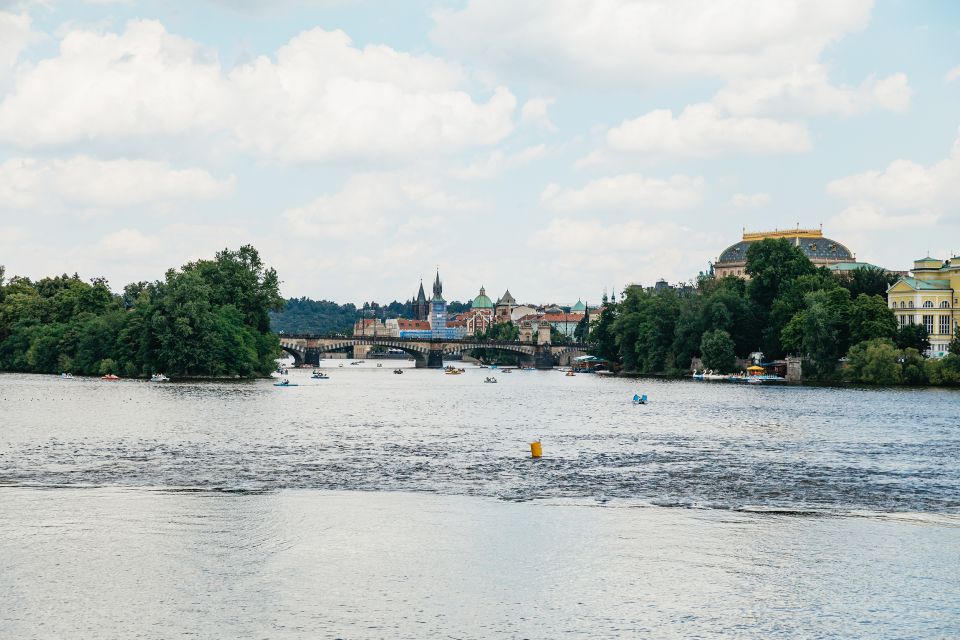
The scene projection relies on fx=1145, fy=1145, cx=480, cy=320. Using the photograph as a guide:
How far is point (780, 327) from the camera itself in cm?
13300

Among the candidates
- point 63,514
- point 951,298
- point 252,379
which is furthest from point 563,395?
point 63,514

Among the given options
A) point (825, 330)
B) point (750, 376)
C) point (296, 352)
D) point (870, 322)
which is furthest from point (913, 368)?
point (296, 352)

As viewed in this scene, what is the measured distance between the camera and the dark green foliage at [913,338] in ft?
399

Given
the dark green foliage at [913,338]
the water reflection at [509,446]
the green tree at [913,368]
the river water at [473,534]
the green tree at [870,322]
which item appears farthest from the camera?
the dark green foliage at [913,338]

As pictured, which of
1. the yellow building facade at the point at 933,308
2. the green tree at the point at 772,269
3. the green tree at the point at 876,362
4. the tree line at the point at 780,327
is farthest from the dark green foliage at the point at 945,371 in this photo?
the green tree at the point at 772,269

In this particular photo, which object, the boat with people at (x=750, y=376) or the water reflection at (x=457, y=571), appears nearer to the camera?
the water reflection at (x=457, y=571)

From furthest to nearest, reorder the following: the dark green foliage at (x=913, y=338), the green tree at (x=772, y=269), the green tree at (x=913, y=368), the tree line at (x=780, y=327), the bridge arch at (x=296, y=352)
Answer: the bridge arch at (x=296, y=352) < the green tree at (x=772, y=269) < the dark green foliage at (x=913, y=338) < the tree line at (x=780, y=327) < the green tree at (x=913, y=368)

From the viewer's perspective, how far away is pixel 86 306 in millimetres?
147500

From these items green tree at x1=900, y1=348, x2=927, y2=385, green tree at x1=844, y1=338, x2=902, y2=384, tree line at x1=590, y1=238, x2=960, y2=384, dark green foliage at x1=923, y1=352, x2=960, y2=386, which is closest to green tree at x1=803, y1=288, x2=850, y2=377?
tree line at x1=590, y1=238, x2=960, y2=384

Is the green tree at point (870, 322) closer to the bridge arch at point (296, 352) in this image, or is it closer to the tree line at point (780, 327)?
the tree line at point (780, 327)

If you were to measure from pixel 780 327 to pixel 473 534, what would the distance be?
110659 millimetres

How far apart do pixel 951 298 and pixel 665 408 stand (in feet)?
223

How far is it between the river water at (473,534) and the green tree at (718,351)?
76512 mm

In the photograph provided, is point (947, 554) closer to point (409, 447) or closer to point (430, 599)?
point (430, 599)
